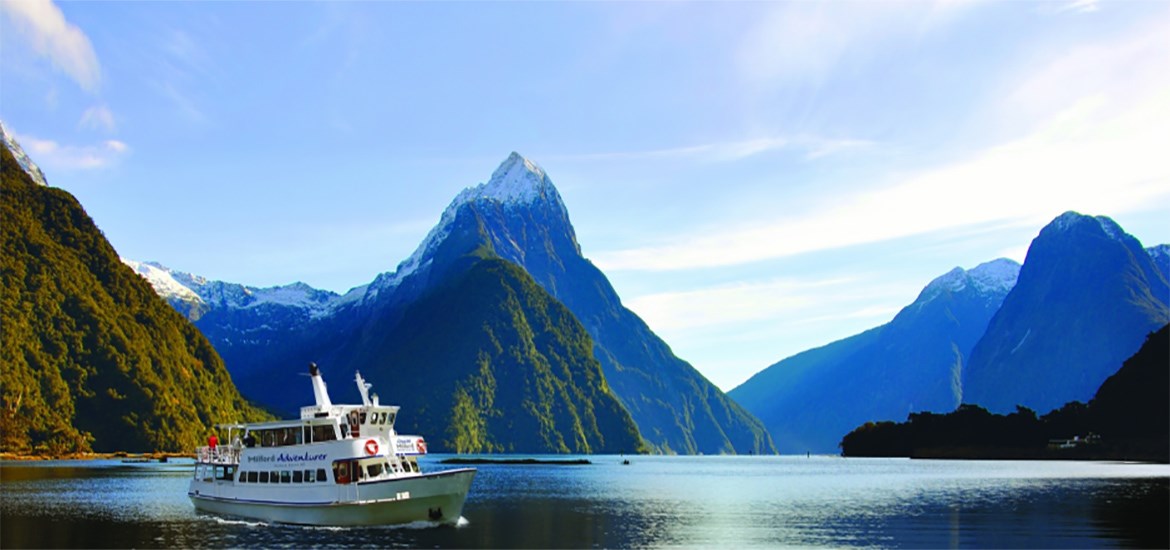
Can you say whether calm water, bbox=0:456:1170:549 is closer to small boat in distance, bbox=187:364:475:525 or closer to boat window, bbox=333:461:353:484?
small boat in distance, bbox=187:364:475:525

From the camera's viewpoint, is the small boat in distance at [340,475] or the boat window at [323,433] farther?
the boat window at [323,433]

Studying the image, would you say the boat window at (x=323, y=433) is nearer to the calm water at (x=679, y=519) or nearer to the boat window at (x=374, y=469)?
the boat window at (x=374, y=469)

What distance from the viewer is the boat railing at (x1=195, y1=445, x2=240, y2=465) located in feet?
282

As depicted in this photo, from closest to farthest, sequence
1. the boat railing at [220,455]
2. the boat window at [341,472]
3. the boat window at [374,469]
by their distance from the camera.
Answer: the boat window at [341,472], the boat window at [374,469], the boat railing at [220,455]

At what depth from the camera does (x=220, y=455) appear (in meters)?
87.2

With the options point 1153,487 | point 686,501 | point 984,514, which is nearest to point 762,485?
point 686,501

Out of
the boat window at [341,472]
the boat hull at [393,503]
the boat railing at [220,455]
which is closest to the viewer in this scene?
the boat hull at [393,503]

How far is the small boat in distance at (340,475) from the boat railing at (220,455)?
417 centimetres

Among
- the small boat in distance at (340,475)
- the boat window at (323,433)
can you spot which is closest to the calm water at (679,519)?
the small boat in distance at (340,475)

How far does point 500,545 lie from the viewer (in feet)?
208

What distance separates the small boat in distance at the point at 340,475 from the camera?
71.5m

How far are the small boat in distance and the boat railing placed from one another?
417cm

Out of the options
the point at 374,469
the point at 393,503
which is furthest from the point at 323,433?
the point at 393,503

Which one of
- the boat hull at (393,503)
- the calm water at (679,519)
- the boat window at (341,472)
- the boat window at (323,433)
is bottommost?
the calm water at (679,519)
